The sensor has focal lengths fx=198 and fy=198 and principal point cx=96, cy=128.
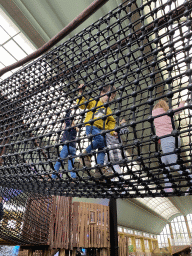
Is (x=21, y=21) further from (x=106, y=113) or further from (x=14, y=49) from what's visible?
(x=106, y=113)

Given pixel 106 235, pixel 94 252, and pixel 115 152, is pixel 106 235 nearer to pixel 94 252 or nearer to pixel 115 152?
pixel 94 252

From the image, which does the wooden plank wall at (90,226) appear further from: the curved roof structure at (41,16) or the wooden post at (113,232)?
the curved roof structure at (41,16)

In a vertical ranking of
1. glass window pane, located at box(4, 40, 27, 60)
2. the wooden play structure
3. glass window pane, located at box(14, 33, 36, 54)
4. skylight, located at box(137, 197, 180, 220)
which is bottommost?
the wooden play structure

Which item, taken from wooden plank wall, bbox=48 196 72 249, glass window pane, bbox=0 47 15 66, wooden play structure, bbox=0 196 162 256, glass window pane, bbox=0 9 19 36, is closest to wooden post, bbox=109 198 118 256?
wooden play structure, bbox=0 196 162 256

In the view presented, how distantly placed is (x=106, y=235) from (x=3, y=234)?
2.15 meters

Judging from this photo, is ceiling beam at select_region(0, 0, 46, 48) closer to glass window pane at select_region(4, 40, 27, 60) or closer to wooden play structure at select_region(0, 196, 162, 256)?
glass window pane at select_region(4, 40, 27, 60)

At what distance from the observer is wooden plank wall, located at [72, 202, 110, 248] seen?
3.52m

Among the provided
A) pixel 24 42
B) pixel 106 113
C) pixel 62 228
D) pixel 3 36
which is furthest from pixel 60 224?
pixel 3 36

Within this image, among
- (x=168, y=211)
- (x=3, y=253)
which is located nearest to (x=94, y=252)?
(x=3, y=253)

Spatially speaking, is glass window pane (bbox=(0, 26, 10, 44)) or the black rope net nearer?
the black rope net

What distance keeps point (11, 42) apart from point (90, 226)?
3.98 meters

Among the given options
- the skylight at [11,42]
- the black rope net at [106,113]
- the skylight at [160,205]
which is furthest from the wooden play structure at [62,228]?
the skylight at [160,205]

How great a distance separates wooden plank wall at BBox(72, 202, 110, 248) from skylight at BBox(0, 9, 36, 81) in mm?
3304

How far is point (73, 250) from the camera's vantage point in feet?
11.2
